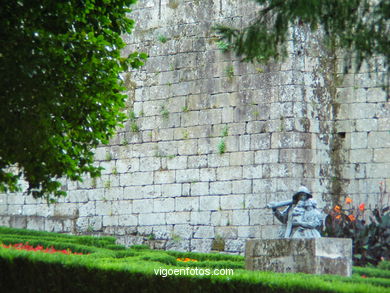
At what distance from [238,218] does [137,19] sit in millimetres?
5155

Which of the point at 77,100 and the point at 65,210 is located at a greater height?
the point at 77,100

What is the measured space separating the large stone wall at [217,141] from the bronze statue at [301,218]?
9.96 ft

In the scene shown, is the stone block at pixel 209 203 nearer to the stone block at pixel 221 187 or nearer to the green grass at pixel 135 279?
the stone block at pixel 221 187

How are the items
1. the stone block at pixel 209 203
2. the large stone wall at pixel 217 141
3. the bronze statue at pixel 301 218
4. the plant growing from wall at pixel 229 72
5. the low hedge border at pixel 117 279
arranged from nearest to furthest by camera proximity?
1. the low hedge border at pixel 117 279
2. the bronze statue at pixel 301 218
3. the large stone wall at pixel 217 141
4. the stone block at pixel 209 203
5. the plant growing from wall at pixel 229 72

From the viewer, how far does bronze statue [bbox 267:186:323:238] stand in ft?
42.5

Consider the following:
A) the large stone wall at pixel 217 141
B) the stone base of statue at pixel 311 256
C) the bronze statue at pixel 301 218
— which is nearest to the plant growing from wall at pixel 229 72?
the large stone wall at pixel 217 141

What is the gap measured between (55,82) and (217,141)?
258 inches

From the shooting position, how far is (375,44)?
29.7 ft

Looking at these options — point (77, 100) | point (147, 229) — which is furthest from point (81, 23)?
point (147, 229)

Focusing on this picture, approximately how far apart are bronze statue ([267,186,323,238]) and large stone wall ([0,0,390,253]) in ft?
9.96

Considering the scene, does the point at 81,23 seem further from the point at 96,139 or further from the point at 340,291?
the point at 340,291

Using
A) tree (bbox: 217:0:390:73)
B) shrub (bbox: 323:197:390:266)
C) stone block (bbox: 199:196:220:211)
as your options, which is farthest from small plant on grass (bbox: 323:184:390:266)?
tree (bbox: 217:0:390:73)

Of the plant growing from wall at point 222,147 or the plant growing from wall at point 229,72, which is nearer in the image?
the plant growing from wall at point 222,147

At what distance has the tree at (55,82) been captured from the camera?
428 inches
